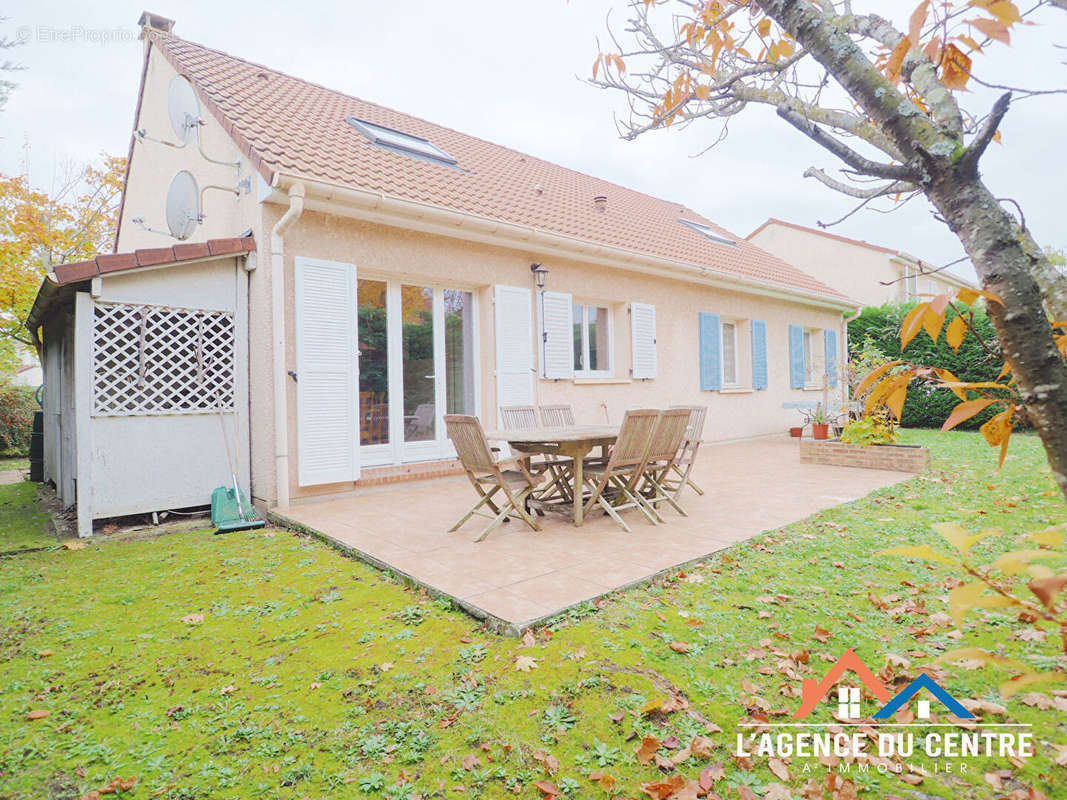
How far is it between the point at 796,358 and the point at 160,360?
11893mm

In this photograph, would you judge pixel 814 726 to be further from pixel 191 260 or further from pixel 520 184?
pixel 520 184

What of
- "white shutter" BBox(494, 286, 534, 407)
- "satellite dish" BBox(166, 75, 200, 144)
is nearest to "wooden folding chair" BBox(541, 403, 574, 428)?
"white shutter" BBox(494, 286, 534, 407)

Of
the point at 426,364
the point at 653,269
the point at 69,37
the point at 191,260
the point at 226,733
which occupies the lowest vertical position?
the point at 226,733

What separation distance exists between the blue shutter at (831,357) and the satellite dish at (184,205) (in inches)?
511

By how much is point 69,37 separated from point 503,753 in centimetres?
981

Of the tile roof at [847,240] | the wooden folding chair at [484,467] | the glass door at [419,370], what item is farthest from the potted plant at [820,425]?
the tile roof at [847,240]

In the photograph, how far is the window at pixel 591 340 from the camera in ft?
29.8

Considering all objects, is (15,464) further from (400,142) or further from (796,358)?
(796,358)

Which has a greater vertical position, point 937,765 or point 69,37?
point 69,37

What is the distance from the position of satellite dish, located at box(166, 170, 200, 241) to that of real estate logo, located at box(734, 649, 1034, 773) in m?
7.80

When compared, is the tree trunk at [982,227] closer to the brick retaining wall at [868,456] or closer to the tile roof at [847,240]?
the brick retaining wall at [868,456]

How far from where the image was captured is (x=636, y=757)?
2.00 meters

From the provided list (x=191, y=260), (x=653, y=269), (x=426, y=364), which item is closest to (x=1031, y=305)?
(x=191, y=260)

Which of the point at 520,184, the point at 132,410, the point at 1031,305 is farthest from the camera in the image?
the point at 520,184
